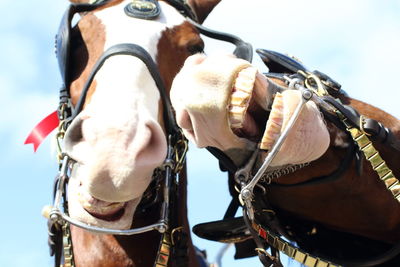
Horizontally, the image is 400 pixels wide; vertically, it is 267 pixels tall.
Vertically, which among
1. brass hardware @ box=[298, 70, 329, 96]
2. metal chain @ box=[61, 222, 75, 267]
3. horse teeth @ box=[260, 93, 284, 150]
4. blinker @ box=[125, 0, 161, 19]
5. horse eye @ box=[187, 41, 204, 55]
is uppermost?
horse teeth @ box=[260, 93, 284, 150]

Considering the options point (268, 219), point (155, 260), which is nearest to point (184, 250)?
point (155, 260)

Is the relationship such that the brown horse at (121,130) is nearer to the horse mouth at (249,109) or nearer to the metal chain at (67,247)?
the metal chain at (67,247)

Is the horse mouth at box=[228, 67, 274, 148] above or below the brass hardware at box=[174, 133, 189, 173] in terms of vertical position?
above

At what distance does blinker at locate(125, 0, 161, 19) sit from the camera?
427 cm

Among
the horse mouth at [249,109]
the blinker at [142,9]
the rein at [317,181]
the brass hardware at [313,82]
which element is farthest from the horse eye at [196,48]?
the horse mouth at [249,109]

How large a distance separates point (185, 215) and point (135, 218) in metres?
0.45

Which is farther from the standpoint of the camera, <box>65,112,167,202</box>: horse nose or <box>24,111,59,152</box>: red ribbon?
<box>24,111,59,152</box>: red ribbon

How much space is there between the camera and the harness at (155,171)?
394 cm

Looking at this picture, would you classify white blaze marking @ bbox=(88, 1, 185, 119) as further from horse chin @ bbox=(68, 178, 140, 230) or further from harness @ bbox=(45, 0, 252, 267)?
horse chin @ bbox=(68, 178, 140, 230)

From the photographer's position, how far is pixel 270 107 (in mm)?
3143

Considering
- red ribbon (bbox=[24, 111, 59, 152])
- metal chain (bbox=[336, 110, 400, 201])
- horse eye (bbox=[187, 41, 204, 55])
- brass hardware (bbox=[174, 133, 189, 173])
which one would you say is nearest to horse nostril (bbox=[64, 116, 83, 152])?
brass hardware (bbox=[174, 133, 189, 173])

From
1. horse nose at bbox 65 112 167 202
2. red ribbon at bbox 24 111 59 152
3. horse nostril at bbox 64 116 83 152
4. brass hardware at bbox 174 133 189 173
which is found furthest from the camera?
red ribbon at bbox 24 111 59 152

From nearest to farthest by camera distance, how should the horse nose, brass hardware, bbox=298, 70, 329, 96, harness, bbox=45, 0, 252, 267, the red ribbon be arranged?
the horse nose < brass hardware, bbox=298, 70, 329, 96 < harness, bbox=45, 0, 252, 267 < the red ribbon

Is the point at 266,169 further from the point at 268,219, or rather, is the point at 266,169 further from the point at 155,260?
the point at 155,260
